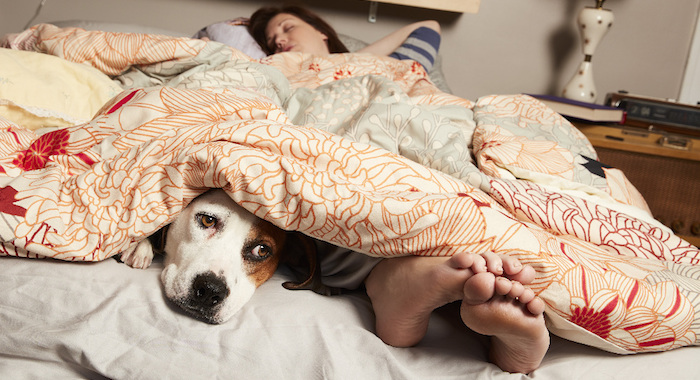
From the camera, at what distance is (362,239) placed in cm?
68

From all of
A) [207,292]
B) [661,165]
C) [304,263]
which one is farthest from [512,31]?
[207,292]

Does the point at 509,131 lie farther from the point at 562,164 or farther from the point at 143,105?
the point at 143,105

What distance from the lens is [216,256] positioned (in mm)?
717

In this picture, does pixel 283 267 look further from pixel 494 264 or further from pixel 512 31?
pixel 512 31

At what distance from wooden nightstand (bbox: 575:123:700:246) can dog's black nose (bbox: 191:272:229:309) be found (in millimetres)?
1875

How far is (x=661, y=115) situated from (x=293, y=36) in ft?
5.26

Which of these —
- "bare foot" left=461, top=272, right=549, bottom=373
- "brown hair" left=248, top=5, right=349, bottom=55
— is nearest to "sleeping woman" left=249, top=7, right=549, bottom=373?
"bare foot" left=461, top=272, right=549, bottom=373

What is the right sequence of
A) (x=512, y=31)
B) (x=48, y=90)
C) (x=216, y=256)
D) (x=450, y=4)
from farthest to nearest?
(x=512, y=31), (x=450, y=4), (x=48, y=90), (x=216, y=256)

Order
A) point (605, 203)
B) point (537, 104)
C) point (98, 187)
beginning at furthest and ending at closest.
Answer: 1. point (537, 104)
2. point (605, 203)
3. point (98, 187)

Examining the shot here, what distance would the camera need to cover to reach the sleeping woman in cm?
58

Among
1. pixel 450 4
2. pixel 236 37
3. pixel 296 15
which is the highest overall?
pixel 450 4

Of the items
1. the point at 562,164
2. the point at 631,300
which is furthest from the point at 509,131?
the point at 631,300

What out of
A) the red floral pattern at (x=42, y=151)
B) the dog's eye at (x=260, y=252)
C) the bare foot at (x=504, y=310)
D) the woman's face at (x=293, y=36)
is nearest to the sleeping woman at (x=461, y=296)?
the bare foot at (x=504, y=310)

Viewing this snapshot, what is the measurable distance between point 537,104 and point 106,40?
119 centimetres
